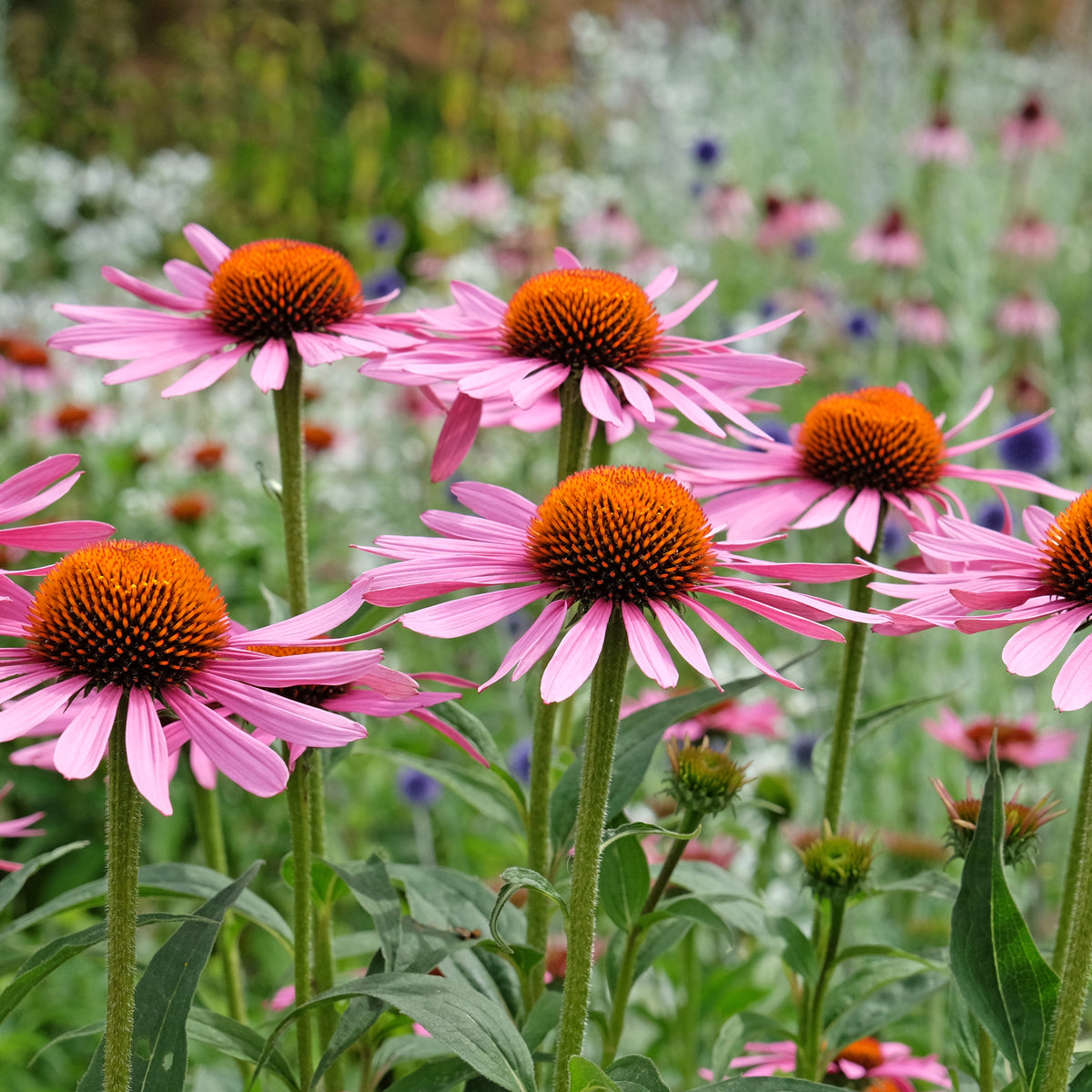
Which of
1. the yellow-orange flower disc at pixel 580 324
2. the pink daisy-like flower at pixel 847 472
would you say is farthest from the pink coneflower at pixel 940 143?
the yellow-orange flower disc at pixel 580 324

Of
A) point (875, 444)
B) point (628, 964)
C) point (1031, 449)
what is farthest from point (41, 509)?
point (1031, 449)

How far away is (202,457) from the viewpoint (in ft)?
11.8

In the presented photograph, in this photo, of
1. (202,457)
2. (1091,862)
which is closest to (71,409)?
(202,457)

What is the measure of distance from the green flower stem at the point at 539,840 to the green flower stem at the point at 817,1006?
28cm

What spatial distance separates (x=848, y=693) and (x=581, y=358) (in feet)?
1.41

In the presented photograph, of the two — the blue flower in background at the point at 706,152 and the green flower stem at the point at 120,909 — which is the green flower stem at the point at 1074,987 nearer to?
the green flower stem at the point at 120,909

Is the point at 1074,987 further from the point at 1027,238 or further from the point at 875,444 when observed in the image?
the point at 1027,238

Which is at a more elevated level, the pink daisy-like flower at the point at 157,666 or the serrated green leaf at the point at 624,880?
the pink daisy-like flower at the point at 157,666

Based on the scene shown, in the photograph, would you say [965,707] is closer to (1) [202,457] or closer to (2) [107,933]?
(1) [202,457]

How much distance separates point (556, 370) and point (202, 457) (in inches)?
103

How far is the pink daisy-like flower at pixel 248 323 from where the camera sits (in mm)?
1230

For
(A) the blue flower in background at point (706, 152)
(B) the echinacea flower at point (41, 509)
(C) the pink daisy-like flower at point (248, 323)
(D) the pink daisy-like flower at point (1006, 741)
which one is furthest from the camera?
(A) the blue flower in background at point (706, 152)

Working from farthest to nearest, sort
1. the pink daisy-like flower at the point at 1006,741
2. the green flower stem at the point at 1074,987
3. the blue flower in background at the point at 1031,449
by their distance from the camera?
1. the blue flower in background at the point at 1031,449
2. the pink daisy-like flower at the point at 1006,741
3. the green flower stem at the point at 1074,987

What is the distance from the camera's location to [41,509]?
1.04 meters
